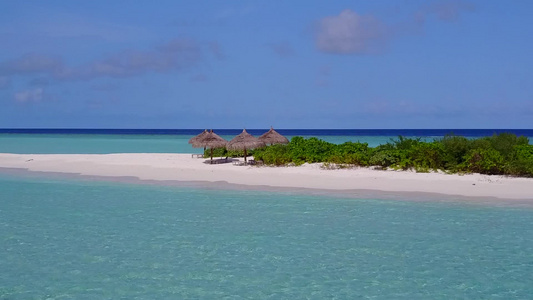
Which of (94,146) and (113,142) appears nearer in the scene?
(94,146)

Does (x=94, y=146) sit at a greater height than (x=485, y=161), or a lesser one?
greater

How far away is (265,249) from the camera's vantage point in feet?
32.0

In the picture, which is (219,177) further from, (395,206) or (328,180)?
(395,206)

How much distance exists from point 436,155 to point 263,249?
1245 cm

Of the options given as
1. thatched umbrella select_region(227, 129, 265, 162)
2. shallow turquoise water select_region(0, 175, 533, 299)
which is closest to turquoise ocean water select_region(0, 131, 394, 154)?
thatched umbrella select_region(227, 129, 265, 162)

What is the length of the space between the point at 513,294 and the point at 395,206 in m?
6.90

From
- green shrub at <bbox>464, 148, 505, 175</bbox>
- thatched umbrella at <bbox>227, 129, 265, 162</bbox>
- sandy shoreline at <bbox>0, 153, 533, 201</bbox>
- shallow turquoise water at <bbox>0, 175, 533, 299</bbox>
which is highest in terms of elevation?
thatched umbrella at <bbox>227, 129, 265, 162</bbox>

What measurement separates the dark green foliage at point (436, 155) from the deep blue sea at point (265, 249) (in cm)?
470

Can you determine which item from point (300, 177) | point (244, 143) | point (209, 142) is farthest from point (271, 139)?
point (300, 177)

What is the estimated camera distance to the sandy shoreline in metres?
16.9

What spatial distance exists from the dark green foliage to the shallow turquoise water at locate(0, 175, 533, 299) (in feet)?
17.7

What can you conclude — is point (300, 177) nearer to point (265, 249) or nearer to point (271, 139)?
point (271, 139)

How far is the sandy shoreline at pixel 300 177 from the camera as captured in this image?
16875mm

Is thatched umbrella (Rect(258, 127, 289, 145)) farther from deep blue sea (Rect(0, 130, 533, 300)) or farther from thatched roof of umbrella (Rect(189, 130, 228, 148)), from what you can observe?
deep blue sea (Rect(0, 130, 533, 300))
